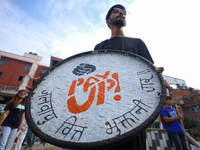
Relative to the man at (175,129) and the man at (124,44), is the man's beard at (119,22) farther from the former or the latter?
the man at (175,129)

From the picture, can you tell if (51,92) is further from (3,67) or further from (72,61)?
(3,67)

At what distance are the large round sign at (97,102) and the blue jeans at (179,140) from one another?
7.32ft

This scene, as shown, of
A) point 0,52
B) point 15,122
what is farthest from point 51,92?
point 0,52

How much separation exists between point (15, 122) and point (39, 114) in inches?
77.8

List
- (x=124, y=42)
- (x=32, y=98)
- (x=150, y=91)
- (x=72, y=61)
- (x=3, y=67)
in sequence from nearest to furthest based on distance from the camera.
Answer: (x=150, y=91) → (x=32, y=98) → (x=72, y=61) → (x=124, y=42) → (x=3, y=67)

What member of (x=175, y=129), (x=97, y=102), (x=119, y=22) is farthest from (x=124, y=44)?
(x=175, y=129)

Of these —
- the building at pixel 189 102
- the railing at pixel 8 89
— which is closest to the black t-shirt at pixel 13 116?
the railing at pixel 8 89

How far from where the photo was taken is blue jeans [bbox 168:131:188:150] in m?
2.04

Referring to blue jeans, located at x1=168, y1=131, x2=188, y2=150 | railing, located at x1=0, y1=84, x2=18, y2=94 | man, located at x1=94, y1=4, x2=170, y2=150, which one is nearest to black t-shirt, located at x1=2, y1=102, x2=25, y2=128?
man, located at x1=94, y1=4, x2=170, y2=150

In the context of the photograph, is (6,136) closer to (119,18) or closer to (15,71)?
(119,18)

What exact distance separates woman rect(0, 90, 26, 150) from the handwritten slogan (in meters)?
1.80

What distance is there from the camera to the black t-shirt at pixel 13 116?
6.43 ft

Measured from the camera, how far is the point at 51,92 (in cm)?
85

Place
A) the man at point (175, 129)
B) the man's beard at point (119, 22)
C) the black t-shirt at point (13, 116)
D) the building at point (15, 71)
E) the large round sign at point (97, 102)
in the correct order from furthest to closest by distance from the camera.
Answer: the building at point (15, 71) → the man at point (175, 129) → the black t-shirt at point (13, 116) → the man's beard at point (119, 22) → the large round sign at point (97, 102)
